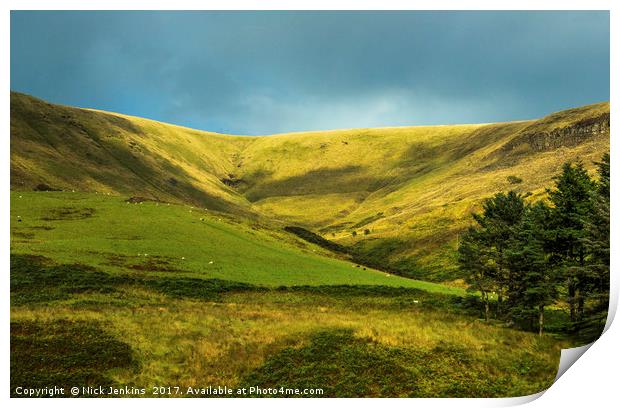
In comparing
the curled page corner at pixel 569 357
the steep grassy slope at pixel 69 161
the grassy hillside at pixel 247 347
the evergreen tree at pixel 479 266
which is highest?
the steep grassy slope at pixel 69 161

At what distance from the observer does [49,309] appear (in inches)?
1439

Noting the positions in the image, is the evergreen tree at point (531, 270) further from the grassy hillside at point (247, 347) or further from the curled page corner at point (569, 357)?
the grassy hillside at point (247, 347)

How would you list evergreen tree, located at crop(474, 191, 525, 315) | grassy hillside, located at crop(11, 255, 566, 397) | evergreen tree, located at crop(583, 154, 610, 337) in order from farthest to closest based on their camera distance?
evergreen tree, located at crop(474, 191, 525, 315) < evergreen tree, located at crop(583, 154, 610, 337) < grassy hillside, located at crop(11, 255, 566, 397)

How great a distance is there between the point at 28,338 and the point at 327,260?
4751 cm

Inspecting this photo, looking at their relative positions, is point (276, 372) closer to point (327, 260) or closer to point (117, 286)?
point (117, 286)

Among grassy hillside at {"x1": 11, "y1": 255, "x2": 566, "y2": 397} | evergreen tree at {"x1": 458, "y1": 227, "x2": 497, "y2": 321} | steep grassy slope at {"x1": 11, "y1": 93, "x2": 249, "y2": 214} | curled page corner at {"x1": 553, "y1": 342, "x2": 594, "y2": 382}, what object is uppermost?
steep grassy slope at {"x1": 11, "y1": 93, "x2": 249, "y2": 214}

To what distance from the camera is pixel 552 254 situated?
4825cm

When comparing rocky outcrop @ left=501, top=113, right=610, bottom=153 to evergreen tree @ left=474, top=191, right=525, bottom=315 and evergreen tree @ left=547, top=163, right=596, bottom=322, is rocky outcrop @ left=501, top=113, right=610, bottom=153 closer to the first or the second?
evergreen tree @ left=474, top=191, right=525, bottom=315

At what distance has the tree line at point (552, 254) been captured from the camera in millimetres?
39688

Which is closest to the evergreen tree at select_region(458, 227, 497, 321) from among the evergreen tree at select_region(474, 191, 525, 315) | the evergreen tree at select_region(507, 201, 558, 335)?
the evergreen tree at select_region(474, 191, 525, 315)

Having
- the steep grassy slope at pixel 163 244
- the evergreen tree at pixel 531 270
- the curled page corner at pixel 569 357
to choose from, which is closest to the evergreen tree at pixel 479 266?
the evergreen tree at pixel 531 270

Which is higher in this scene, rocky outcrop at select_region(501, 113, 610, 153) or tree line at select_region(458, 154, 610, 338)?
rocky outcrop at select_region(501, 113, 610, 153)

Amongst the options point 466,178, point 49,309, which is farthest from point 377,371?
point 466,178

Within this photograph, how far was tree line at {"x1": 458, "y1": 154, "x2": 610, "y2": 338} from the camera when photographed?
1563 inches
